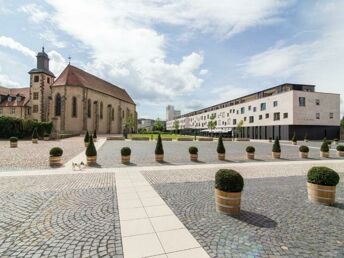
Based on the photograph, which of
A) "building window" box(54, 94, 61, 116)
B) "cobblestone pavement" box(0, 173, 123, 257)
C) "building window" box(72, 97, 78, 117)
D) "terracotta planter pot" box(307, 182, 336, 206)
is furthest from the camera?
"building window" box(72, 97, 78, 117)

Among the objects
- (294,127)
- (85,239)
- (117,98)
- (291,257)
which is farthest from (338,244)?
(117,98)

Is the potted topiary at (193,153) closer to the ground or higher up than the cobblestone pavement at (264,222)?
higher up

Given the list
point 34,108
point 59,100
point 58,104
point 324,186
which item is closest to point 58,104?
point 58,104

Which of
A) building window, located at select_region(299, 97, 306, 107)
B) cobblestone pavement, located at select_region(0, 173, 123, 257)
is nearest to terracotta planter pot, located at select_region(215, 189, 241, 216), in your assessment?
cobblestone pavement, located at select_region(0, 173, 123, 257)

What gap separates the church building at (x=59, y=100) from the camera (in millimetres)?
46344

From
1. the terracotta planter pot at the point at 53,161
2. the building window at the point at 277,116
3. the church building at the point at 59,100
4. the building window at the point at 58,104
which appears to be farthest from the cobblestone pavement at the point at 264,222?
the building window at the point at 58,104

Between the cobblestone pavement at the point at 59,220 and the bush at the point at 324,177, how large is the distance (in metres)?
6.59

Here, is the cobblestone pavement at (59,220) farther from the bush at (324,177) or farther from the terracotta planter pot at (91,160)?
the bush at (324,177)

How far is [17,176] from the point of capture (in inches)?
406

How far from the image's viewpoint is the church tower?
4900cm

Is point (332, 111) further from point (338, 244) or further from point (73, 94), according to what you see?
point (73, 94)

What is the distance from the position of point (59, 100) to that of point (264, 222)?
5060cm

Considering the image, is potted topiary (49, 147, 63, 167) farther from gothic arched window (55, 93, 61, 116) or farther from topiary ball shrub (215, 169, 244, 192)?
gothic arched window (55, 93, 61, 116)

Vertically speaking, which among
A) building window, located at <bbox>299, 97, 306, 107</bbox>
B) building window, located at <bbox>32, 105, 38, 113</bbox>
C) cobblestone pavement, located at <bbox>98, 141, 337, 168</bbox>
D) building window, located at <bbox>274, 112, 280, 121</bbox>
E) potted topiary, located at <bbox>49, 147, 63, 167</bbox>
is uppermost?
building window, located at <bbox>299, 97, 306, 107</bbox>
